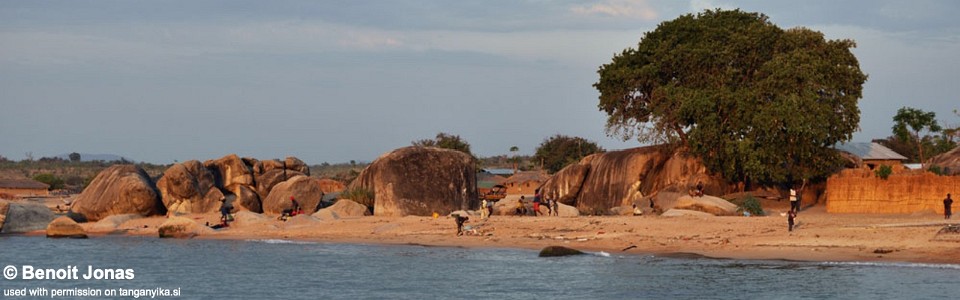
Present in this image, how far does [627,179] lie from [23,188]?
46.7m

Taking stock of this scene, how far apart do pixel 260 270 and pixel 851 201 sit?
21.6 metres

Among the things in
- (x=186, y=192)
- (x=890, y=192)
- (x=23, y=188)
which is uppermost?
(x=890, y=192)

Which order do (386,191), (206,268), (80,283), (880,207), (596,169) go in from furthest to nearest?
(596,169) → (386,191) → (880,207) → (206,268) → (80,283)

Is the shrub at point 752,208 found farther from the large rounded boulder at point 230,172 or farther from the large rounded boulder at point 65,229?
the large rounded boulder at point 65,229

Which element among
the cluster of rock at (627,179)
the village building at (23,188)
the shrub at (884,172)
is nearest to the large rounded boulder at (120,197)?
the cluster of rock at (627,179)

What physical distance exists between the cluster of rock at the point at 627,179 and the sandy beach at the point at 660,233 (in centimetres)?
481

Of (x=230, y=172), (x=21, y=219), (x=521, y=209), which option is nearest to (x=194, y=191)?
(x=230, y=172)

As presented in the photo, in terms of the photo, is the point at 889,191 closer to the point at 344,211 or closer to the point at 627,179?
the point at 627,179

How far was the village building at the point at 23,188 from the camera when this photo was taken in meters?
76.8

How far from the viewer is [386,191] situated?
45219 mm

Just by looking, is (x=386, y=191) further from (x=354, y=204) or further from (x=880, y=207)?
(x=880, y=207)

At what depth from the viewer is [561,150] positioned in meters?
99.2

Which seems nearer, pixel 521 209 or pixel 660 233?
pixel 660 233

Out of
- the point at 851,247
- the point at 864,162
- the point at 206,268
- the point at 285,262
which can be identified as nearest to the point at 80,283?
the point at 206,268
